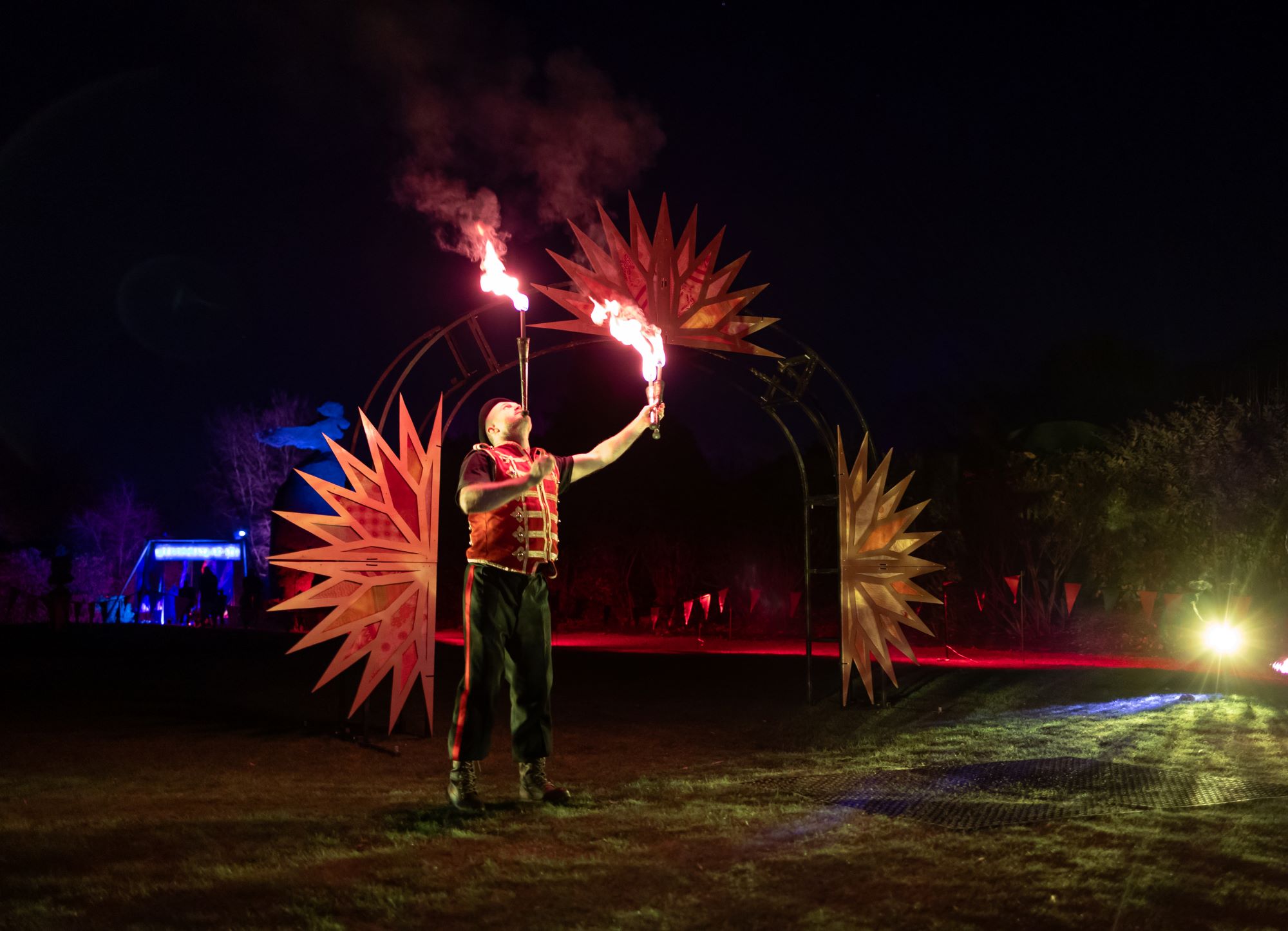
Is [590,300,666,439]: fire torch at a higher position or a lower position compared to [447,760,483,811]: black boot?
higher

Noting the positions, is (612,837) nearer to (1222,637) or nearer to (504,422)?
(504,422)

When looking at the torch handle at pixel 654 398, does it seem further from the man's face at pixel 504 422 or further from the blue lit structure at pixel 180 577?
the blue lit structure at pixel 180 577

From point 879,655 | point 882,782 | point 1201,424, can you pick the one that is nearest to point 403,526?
point 882,782

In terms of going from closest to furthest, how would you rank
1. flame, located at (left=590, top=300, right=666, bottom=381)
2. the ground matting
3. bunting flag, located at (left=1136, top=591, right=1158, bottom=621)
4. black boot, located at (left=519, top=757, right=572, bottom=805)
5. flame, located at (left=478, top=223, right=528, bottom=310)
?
the ground matting
black boot, located at (left=519, top=757, right=572, bottom=805)
flame, located at (left=590, top=300, right=666, bottom=381)
flame, located at (left=478, top=223, right=528, bottom=310)
bunting flag, located at (left=1136, top=591, right=1158, bottom=621)

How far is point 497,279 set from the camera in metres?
7.84

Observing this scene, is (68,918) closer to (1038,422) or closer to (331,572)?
(331,572)

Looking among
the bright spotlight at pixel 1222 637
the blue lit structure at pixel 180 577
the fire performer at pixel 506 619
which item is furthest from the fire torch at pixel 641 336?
the blue lit structure at pixel 180 577

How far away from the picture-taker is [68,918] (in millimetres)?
3764

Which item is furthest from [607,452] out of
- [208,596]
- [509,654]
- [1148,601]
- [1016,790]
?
[208,596]

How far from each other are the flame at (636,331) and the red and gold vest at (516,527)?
136cm

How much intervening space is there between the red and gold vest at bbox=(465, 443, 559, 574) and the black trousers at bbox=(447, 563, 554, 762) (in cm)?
9

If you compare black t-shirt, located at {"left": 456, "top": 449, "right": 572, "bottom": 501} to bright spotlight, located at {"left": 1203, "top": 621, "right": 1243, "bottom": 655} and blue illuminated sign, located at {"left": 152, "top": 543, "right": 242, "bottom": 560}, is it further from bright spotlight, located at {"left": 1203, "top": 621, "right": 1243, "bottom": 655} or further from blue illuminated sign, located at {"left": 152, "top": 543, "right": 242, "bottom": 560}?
blue illuminated sign, located at {"left": 152, "top": 543, "right": 242, "bottom": 560}

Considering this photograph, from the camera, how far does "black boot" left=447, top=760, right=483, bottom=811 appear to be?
562cm

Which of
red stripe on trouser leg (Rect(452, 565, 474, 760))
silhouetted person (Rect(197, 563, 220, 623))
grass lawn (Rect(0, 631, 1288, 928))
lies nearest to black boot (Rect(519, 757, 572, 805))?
grass lawn (Rect(0, 631, 1288, 928))
